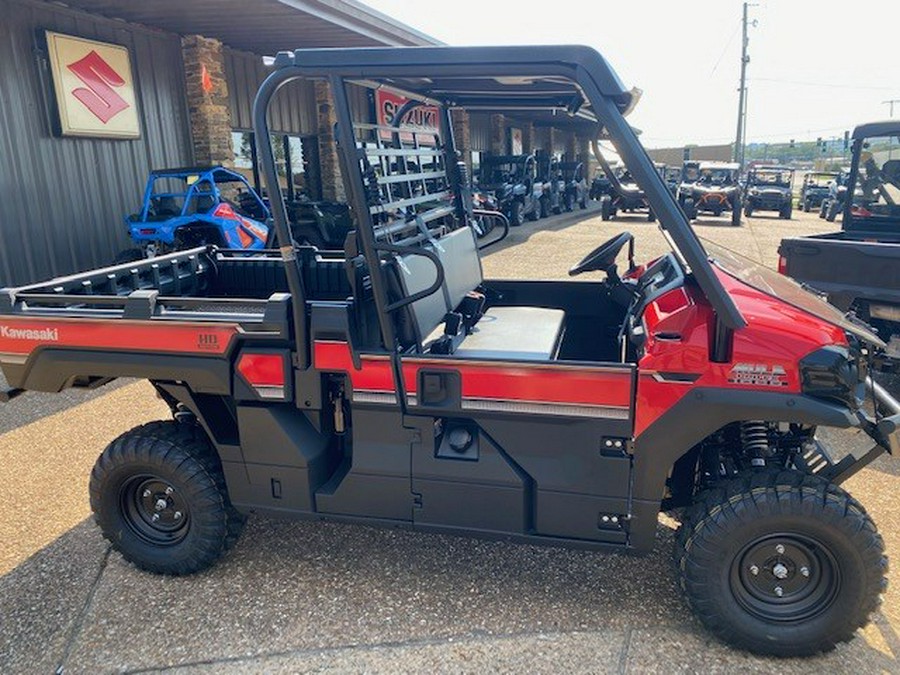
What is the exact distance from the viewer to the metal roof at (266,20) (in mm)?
9453

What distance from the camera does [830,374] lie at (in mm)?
2318

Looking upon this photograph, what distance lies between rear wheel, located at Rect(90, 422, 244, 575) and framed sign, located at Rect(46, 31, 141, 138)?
7.99m

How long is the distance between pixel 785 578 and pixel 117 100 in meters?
10.7

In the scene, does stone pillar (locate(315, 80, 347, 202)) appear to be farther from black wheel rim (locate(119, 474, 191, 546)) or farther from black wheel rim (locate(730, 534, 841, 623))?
black wheel rim (locate(730, 534, 841, 623))

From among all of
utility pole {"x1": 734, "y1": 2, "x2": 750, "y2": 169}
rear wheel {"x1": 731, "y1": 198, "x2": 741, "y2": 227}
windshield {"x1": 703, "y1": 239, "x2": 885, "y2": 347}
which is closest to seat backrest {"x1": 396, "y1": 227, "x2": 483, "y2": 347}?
windshield {"x1": 703, "y1": 239, "x2": 885, "y2": 347}

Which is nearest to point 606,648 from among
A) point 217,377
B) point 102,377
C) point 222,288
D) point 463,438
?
point 463,438

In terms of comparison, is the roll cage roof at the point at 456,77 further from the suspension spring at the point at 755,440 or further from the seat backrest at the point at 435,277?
the suspension spring at the point at 755,440

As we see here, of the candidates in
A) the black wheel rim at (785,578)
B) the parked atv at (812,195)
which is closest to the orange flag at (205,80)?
the black wheel rim at (785,578)

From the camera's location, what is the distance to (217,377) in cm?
280

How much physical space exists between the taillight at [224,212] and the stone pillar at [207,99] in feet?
6.90

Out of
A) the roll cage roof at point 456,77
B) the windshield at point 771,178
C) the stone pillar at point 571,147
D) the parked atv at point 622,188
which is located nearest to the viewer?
the roll cage roof at point 456,77

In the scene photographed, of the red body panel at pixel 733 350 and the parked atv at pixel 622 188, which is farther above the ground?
the parked atv at pixel 622 188

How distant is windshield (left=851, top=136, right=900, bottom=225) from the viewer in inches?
253

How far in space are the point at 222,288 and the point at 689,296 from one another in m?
2.86
